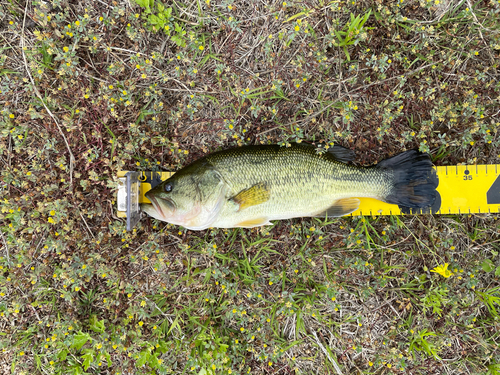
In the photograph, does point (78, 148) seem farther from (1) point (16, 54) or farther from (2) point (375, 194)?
(2) point (375, 194)

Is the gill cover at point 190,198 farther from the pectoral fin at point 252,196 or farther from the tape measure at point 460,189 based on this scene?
the tape measure at point 460,189

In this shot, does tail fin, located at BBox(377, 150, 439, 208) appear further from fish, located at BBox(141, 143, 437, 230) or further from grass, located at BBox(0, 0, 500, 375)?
grass, located at BBox(0, 0, 500, 375)

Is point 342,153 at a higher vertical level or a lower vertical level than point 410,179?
higher

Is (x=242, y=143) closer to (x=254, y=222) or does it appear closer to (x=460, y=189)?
(x=254, y=222)

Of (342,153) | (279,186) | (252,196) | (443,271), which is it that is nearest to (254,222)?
(252,196)

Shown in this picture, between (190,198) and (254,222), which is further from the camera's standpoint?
(254,222)

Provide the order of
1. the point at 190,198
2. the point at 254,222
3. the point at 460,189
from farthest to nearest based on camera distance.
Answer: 1. the point at 460,189
2. the point at 254,222
3. the point at 190,198

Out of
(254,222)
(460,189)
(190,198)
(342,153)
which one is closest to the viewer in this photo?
(190,198)

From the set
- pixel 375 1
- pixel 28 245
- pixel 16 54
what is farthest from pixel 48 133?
pixel 375 1
